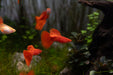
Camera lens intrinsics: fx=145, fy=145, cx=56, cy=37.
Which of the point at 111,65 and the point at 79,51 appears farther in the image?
the point at 79,51

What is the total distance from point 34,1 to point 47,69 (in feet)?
7.11

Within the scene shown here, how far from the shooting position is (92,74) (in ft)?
6.29

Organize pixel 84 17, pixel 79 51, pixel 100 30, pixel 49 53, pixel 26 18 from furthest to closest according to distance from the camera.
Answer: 1. pixel 26 18
2. pixel 84 17
3. pixel 49 53
4. pixel 79 51
5. pixel 100 30

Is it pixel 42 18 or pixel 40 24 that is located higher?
pixel 42 18

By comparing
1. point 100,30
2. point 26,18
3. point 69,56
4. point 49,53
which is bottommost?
point 49,53

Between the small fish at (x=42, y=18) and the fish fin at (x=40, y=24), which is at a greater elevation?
the small fish at (x=42, y=18)

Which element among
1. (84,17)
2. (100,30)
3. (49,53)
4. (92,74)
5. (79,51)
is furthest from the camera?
(84,17)

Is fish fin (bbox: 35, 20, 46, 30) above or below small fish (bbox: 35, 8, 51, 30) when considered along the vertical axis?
below

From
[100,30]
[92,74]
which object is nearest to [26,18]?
[100,30]

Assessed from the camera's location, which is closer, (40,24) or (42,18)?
(42,18)

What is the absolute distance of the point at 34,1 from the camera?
155 inches

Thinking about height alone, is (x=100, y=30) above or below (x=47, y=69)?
above

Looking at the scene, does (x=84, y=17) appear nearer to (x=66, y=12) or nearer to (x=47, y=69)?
(x=66, y=12)

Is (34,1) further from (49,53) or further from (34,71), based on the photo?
(34,71)
